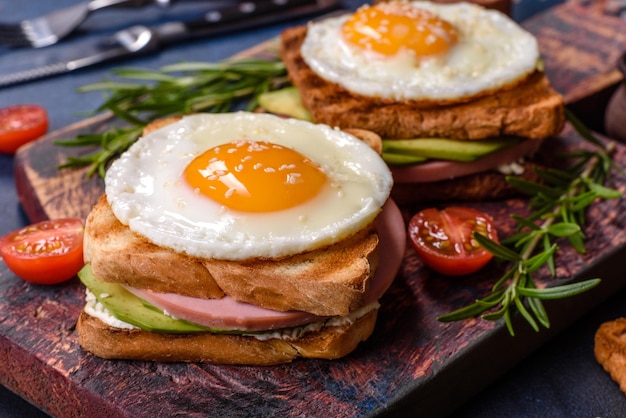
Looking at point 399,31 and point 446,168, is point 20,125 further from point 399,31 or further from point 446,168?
point 446,168

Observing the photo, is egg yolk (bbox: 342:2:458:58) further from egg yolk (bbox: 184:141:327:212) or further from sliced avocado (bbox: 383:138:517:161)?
egg yolk (bbox: 184:141:327:212)

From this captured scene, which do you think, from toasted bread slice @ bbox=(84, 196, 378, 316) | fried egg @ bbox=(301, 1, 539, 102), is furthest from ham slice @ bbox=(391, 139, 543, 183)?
toasted bread slice @ bbox=(84, 196, 378, 316)

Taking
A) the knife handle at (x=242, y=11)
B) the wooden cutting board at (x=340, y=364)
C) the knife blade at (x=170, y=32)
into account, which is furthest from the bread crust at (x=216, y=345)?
the knife handle at (x=242, y=11)

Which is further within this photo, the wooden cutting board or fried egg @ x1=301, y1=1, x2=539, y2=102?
fried egg @ x1=301, y1=1, x2=539, y2=102

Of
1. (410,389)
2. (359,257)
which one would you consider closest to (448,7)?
(359,257)

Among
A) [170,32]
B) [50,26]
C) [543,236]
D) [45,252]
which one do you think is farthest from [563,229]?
[50,26]

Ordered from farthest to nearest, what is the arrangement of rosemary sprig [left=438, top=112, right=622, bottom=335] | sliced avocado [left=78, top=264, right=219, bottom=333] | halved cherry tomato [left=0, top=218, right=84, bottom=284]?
halved cherry tomato [left=0, top=218, right=84, bottom=284] → rosemary sprig [left=438, top=112, right=622, bottom=335] → sliced avocado [left=78, top=264, right=219, bottom=333]
